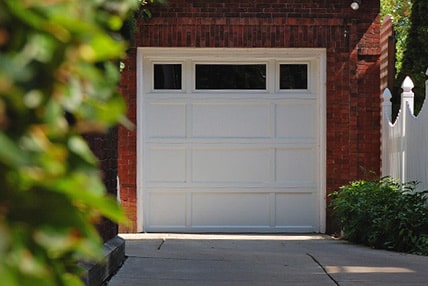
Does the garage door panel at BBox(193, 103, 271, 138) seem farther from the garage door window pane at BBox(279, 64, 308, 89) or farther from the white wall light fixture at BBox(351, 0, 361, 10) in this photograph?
the white wall light fixture at BBox(351, 0, 361, 10)

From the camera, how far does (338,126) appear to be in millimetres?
11492

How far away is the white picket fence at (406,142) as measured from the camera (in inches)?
376

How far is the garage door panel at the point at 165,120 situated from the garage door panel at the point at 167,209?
2.66 ft

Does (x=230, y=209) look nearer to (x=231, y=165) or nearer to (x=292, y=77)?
(x=231, y=165)

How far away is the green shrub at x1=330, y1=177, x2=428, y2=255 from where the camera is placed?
916cm

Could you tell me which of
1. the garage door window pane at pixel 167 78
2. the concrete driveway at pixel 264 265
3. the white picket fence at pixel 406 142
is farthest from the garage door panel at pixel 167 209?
the white picket fence at pixel 406 142

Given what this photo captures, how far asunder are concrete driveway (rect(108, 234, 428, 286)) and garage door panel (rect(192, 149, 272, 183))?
1.84m

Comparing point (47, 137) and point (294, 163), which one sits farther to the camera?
point (294, 163)

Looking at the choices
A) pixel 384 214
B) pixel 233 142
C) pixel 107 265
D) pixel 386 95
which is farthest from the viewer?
pixel 233 142

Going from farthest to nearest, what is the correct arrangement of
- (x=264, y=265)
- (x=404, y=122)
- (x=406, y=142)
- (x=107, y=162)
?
(x=404, y=122), (x=406, y=142), (x=264, y=265), (x=107, y=162)

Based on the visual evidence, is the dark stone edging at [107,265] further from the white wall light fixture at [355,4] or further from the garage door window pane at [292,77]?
the white wall light fixture at [355,4]

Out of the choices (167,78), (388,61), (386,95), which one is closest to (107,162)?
(167,78)

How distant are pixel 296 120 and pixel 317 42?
1.08 meters

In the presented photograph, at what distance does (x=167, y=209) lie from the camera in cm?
1158
